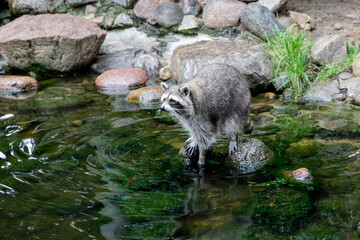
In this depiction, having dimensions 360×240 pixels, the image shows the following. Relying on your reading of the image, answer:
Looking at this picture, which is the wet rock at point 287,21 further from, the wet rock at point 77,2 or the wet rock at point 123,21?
the wet rock at point 77,2

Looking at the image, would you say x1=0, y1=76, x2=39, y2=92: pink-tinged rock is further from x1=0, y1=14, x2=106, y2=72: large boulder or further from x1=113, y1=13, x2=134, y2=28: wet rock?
x1=113, y1=13, x2=134, y2=28: wet rock

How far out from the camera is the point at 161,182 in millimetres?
4223

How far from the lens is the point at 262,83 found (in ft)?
23.4

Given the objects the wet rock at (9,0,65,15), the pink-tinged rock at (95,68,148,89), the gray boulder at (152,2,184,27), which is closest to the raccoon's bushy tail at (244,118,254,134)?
the pink-tinged rock at (95,68,148,89)

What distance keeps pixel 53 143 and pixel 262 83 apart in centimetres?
363

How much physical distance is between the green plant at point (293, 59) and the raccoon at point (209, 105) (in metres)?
2.26

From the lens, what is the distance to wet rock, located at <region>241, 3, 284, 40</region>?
8125 millimetres

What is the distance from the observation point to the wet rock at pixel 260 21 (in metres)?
8.12

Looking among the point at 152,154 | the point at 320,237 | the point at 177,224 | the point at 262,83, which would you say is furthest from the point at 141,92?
the point at 320,237

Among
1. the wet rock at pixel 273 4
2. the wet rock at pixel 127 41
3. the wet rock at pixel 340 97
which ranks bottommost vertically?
the wet rock at pixel 340 97

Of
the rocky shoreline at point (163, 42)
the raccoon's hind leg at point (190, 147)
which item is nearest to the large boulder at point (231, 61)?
the rocky shoreline at point (163, 42)

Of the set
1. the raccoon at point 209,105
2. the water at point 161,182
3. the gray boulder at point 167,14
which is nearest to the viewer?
the water at point 161,182

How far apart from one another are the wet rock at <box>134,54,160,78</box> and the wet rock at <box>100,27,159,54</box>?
601 millimetres

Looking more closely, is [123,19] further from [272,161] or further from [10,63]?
[272,161]
